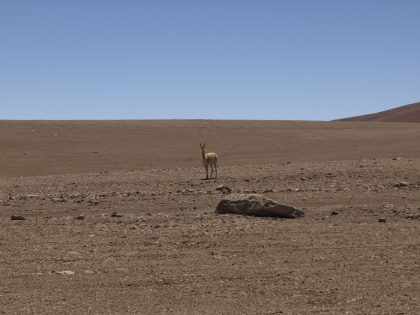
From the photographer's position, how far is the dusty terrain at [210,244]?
7613mm

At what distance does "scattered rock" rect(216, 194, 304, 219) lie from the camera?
1289cm

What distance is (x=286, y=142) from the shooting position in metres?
41.4

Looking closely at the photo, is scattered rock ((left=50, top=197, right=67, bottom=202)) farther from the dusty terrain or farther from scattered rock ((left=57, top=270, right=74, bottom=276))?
scattered rock ((left=57, top=270, right=74, bottom=276))

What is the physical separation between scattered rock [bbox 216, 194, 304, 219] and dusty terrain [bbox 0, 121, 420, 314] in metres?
0.33

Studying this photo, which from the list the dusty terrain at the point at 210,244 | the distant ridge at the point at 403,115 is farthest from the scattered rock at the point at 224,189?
the distant ridge at the point at 403,115

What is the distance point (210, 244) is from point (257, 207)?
2.72 metres

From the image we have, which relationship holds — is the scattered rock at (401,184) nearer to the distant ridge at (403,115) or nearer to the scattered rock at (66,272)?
the scattered rock at (66,272)

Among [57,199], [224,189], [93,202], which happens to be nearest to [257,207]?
[93,202]

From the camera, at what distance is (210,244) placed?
10.4 m

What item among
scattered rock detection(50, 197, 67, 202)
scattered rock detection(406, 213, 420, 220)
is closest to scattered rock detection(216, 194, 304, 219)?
scattered rock detection(406, 213, 420, 220)

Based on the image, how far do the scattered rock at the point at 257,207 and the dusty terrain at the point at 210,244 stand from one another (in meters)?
0.33

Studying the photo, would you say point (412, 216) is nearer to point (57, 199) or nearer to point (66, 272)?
point (66, 272)

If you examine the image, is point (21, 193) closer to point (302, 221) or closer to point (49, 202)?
point (49, 202)

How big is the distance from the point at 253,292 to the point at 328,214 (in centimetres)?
579
